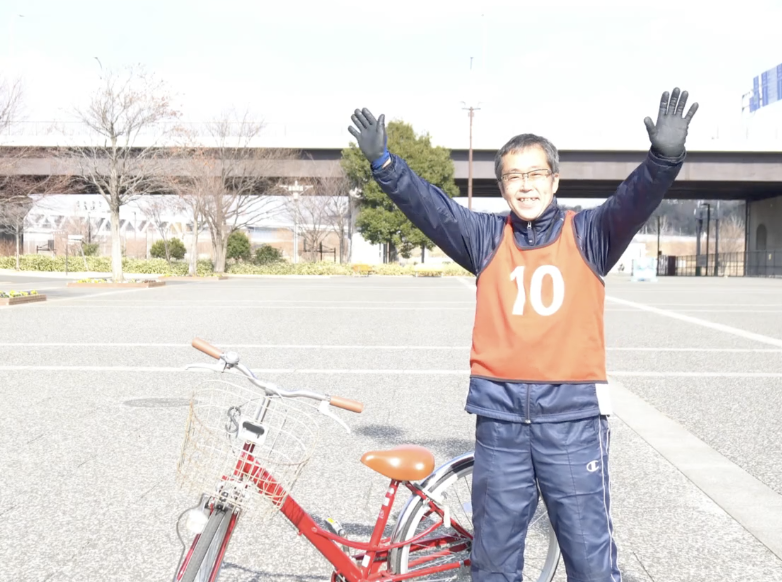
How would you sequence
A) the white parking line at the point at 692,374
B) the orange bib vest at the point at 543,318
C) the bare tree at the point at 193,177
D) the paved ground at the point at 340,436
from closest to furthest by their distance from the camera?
the orange bib vest at the point at 543,318 < the paved ground at the point at 340,436 < the white parking line at the point at 692,374 < the bare tree at the point at 193,177

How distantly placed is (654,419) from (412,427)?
2.09 metres

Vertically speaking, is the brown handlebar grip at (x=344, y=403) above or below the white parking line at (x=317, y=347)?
above

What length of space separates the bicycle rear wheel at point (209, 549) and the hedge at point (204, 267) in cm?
4152

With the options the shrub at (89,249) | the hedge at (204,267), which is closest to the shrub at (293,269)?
the hedge at (204,267)

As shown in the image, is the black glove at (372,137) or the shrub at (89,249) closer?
the black glove at (372,137)

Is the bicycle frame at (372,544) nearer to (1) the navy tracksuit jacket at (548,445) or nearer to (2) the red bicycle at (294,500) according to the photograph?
(2) the red bicycle at (294,500)

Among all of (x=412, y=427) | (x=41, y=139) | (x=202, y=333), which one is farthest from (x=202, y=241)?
(x=412, y=427)

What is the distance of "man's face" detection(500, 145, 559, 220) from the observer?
108 inches

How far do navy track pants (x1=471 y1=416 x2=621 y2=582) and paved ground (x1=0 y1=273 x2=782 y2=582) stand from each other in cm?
121

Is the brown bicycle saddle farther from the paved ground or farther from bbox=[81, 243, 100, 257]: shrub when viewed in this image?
bbox=[81, 243, 100, 257]: shrub

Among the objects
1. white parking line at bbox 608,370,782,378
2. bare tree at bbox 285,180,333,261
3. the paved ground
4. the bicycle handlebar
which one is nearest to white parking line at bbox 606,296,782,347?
the paved ground

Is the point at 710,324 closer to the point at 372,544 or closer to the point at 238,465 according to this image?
the point at 372,544

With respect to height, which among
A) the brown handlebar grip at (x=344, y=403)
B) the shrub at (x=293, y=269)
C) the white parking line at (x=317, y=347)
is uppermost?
the brown handlebar grip at (x=344, y=403)

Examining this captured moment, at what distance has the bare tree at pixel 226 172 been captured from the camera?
4016 centimetres
